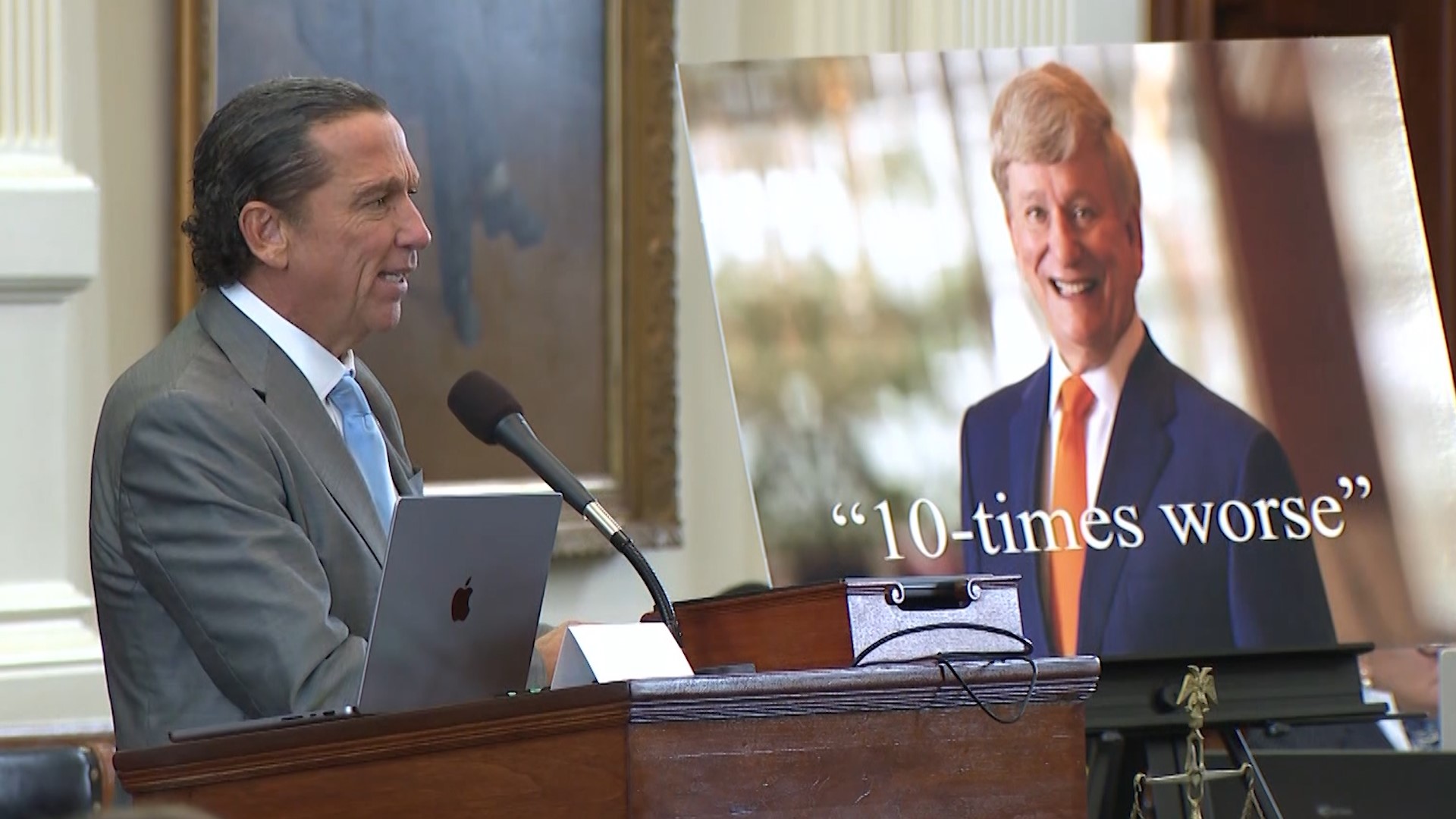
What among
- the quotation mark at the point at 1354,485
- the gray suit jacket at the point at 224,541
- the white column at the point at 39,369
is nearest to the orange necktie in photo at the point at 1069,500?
the quotation mark at the point at 1354,485

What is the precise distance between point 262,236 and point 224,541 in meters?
0.47

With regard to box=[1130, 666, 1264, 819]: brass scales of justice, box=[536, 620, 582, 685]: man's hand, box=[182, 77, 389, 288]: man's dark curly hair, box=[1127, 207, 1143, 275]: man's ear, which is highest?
box=[182, 77, 389, 288]: man's dark curly hair

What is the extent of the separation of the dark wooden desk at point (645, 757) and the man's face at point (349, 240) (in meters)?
0.86

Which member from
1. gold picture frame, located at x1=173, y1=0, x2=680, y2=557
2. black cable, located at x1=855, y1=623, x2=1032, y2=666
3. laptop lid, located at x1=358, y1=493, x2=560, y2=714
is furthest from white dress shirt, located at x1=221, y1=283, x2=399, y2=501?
gold picture frame, located at x1=173, y1=0, x2=680, y2=557

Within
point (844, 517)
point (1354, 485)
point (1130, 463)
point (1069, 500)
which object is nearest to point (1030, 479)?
point (1069, 500)

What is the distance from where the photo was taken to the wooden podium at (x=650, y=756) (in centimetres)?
182

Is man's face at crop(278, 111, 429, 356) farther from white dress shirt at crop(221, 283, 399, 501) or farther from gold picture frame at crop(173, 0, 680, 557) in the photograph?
gold picture frame at crop(173, 0, 680, 557)

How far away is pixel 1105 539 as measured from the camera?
12.6ft

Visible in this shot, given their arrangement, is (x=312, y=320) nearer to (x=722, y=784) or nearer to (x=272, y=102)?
(x=272, y=102)

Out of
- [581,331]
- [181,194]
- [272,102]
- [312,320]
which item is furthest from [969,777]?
[581,331]

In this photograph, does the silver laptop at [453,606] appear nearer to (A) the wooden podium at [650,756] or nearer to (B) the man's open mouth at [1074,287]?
(A) the wooden podium at [650,756]

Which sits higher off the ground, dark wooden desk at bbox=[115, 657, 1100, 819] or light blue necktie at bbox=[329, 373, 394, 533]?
light blue necktie at bbox=[329, 373, 394, 533]

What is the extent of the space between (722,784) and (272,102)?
1200 mm

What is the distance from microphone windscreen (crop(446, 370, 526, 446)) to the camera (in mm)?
2482
